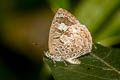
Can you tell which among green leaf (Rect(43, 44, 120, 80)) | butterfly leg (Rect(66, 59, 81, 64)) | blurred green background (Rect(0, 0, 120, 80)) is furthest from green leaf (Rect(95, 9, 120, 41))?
butterfly leg (Rect(66, 59, 81, 64))

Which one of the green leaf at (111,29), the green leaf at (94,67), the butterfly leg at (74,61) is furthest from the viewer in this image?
the green leaf at (111,29)

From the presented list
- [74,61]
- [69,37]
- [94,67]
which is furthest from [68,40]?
[94,67]

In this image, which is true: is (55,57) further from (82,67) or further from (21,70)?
(21,70)

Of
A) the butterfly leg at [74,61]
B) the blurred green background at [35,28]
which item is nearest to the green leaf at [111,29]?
the blurred green background at [35,28]

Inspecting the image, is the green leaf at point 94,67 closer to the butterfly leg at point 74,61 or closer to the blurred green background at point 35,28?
the butterfly leg at point 74,61

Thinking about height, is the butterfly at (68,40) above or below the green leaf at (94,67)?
above

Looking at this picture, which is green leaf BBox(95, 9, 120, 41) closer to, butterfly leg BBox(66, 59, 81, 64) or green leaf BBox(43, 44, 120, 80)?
green leaf BBox(43, 44, 120, 80)
